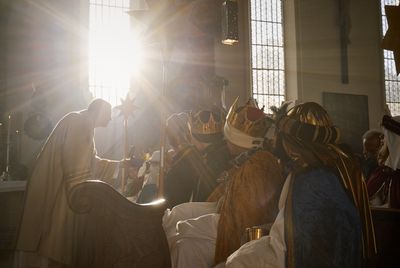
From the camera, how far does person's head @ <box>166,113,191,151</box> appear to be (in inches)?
198

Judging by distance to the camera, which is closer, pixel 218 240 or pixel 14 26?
pixel 218 240

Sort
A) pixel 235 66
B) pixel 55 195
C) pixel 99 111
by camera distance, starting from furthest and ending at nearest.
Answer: pixel 235 66 < pixel 99 111 < pixel 55 195

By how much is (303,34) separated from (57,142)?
9.84 metres

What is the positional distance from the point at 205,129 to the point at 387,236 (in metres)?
1.91

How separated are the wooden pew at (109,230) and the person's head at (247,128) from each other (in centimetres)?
128

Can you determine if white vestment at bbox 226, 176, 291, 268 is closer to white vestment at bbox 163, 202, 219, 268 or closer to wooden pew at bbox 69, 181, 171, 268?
wooden pew at bbox 69, 181, 171, 268

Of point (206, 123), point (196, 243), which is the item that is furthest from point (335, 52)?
point (196, 243)

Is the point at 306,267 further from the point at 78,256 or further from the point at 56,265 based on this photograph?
the point at 56,265

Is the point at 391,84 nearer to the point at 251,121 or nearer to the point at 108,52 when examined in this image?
the point at 108,52

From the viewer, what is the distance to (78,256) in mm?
2582

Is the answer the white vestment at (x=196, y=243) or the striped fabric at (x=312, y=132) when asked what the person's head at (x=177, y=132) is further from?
the striped fabric at (x=312, y=132)

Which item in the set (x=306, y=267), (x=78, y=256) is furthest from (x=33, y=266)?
(x=306, y=267)

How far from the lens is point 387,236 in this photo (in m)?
3.60

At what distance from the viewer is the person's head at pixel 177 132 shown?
5.03 meters
